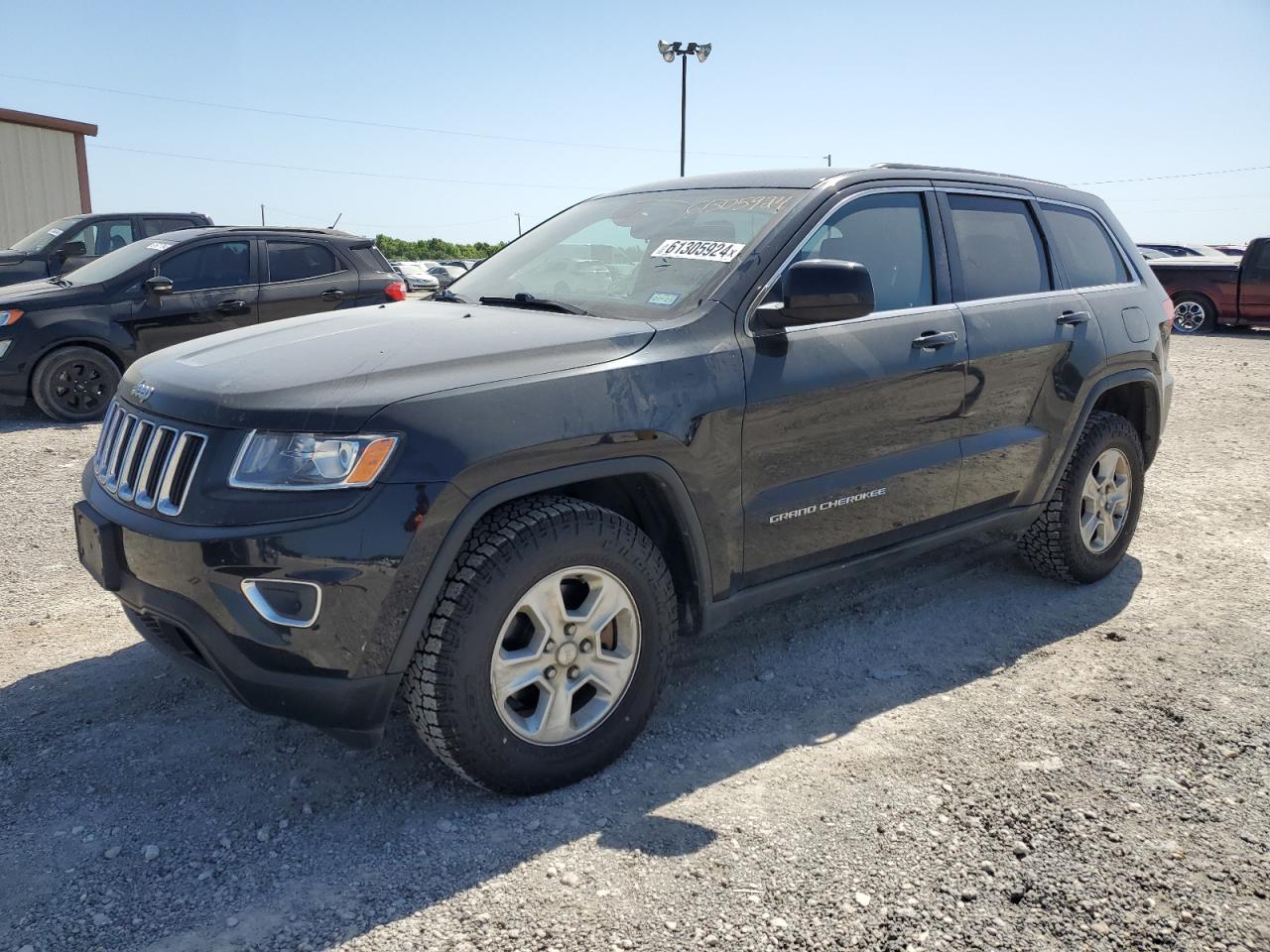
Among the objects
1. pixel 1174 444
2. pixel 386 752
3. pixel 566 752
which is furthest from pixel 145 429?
pixel 1174 444

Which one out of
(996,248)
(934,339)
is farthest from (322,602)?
(996,248)

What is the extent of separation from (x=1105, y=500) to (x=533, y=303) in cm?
293

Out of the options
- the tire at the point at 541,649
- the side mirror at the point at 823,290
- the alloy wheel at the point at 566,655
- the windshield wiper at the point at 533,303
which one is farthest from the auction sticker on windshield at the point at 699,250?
the alloy wheel at the point at 566,655

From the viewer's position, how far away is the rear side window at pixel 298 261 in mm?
9477

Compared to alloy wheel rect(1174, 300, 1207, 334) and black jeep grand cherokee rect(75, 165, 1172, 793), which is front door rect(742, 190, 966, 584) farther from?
alloy wheel rect(1174, 300, 1207, 334)

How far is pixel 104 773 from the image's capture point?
311 centimetres

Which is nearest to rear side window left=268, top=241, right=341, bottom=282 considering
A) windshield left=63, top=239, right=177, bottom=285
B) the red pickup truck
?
windshield left=63, top=239, right=177, bottom=285

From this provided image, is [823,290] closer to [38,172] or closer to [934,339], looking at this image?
[934,339]

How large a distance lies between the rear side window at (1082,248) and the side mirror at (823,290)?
1830 millimetres

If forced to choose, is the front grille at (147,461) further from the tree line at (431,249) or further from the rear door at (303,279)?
the tree line at (431,249)

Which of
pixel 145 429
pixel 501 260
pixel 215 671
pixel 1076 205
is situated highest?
pixel 1076 205

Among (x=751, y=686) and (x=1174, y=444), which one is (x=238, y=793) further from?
(x=1174, y=444)

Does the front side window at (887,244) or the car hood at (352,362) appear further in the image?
the front side window at (887,244)

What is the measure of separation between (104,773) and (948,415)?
310cm
